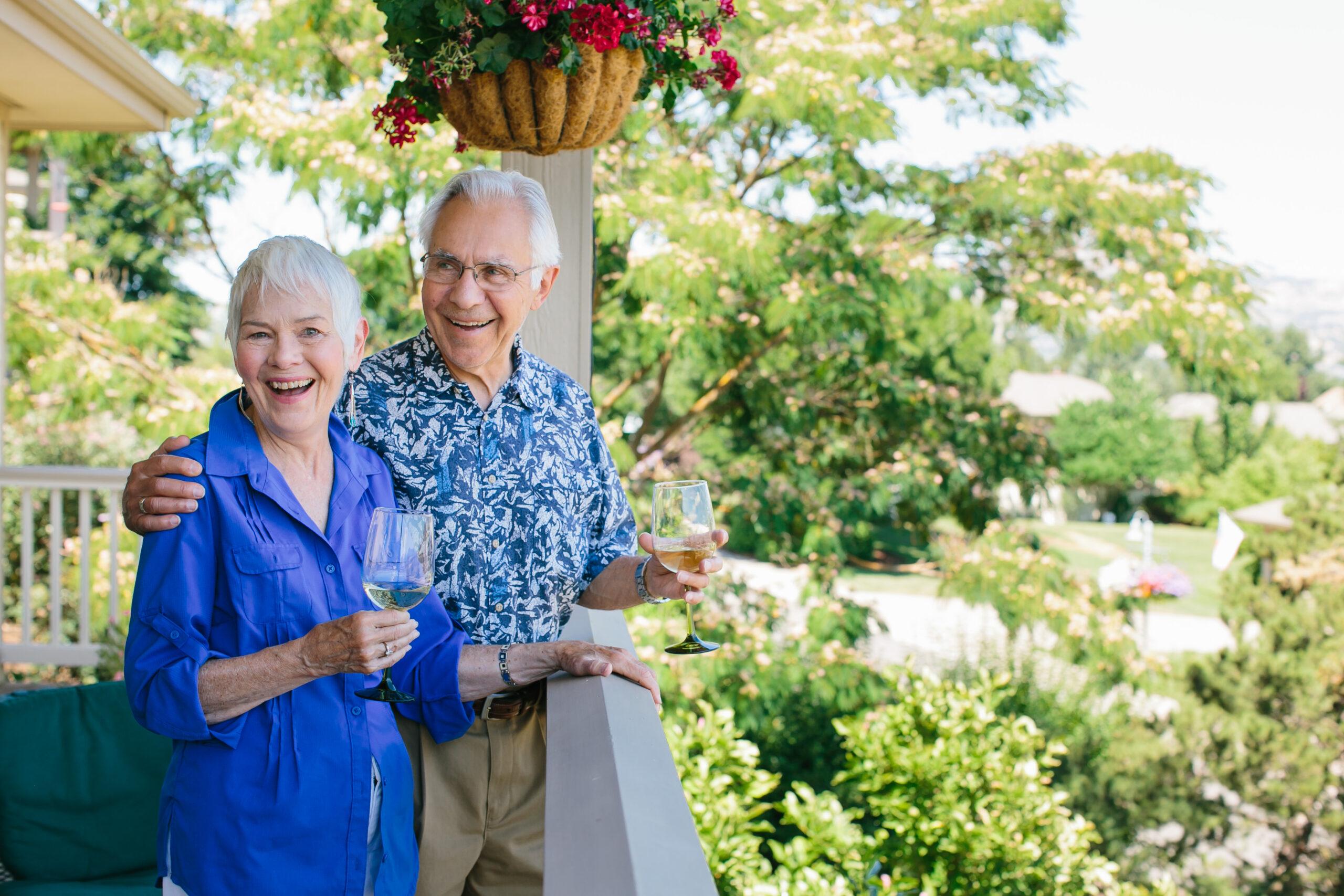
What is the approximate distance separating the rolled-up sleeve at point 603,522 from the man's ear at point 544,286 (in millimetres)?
186

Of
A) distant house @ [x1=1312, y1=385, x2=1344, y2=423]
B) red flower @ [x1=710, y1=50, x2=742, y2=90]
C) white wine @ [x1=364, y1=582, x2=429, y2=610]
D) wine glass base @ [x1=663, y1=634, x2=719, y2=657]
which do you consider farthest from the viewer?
distant house @ [x1=1312, y1=385, x2=1344, y2=423]

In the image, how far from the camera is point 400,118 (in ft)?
6.26

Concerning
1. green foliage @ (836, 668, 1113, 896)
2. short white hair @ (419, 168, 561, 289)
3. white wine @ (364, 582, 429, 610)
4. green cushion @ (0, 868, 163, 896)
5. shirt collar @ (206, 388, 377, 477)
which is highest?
short white hair @ (419, 168, 561, 289)

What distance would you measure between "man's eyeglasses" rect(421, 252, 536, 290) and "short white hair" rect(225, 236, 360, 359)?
0.85 ft

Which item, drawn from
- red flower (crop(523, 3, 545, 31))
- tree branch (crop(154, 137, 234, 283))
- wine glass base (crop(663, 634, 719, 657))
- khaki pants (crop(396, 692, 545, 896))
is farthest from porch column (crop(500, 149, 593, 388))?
tree branch (crop(154, 137, 234, 283))

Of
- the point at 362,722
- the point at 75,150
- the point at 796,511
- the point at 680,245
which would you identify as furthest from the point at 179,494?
the point at 75,150

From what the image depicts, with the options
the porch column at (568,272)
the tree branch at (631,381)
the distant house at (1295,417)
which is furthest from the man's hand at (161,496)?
the distant house at (1295,417)

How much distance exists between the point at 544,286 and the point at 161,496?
698mm

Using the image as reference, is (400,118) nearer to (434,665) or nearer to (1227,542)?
(434,665)

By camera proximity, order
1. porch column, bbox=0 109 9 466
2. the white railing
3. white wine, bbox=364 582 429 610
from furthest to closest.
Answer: porch column, bbox=0 109 9 466 → the white railing → white wine, bbox=364 582 429 610

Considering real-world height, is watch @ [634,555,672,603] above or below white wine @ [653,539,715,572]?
below

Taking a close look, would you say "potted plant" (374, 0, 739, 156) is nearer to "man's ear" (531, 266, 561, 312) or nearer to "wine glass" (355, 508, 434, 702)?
"man's ear" (531, 266, 561, 312)

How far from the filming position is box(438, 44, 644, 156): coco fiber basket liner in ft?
5.74

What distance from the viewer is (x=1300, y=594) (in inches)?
300
